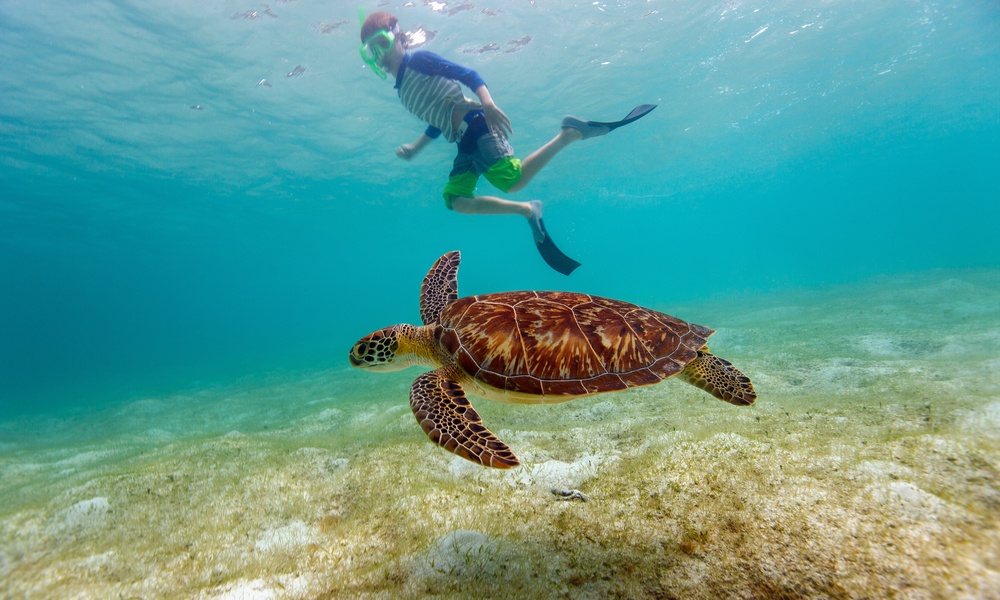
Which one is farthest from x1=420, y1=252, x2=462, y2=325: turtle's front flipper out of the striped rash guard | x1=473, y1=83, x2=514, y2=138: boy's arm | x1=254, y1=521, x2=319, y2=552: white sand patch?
the striped rash guard

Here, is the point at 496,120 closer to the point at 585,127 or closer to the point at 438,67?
the point at 438,67

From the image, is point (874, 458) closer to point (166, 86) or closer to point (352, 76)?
point (352, 76)

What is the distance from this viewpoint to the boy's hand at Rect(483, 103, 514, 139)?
5569 millimetres

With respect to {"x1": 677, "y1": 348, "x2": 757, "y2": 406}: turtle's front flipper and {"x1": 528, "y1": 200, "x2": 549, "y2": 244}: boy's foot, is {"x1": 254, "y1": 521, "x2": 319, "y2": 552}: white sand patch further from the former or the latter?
{"x1": 528, "y1": 200, "x2": 549, "y2": 244}: boy's foot

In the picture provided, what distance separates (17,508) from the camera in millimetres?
3082

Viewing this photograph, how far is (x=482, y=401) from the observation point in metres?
5.66

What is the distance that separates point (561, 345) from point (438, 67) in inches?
208

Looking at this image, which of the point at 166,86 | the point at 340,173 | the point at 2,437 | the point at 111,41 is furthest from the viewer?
the point at 340,173

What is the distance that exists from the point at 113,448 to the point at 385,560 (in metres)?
6.71

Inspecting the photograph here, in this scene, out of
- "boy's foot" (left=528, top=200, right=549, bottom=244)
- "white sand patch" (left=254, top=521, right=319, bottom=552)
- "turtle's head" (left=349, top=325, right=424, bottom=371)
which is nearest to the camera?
"white sand patch" (left=254, top=521, right=319, bottom=552)

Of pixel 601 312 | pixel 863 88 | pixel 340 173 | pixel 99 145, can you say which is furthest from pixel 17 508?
pixel 863 88

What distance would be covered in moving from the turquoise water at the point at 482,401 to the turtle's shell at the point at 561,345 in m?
0.70

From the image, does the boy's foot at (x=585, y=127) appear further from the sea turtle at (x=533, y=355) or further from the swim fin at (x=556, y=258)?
the sea turtle at (x=533, y=355)

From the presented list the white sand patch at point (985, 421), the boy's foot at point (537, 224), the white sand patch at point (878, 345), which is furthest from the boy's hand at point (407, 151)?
the white sand patch at point (878, 345)
